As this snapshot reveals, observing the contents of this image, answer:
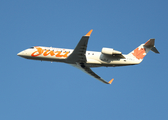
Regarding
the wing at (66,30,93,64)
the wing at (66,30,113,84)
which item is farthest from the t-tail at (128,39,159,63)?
the wing at (66,30,93,64)

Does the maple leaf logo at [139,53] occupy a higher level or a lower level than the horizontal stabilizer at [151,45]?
lower

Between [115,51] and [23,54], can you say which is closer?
[115,51]

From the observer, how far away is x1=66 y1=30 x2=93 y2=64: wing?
31.9m

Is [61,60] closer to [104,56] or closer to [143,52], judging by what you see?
[104,56]

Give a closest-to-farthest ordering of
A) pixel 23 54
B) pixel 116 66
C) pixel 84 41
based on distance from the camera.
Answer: pixel 84 41 < pixel 116 66 < pixel 23 54

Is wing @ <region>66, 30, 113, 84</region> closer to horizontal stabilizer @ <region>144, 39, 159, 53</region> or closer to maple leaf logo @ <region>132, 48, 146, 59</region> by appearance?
maple leaf logo @ <region>132, 48, 146, 59</region>

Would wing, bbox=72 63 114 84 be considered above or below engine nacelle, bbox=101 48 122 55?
below

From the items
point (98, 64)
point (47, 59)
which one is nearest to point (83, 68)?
point (98, 64)

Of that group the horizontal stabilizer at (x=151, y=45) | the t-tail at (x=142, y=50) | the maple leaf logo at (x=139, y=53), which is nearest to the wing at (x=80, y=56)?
the t-tail at (x=142, y=50)

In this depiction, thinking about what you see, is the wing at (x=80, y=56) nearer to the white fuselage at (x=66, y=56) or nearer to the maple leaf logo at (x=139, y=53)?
the white fuselage at (x=66, y=56)

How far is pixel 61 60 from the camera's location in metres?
37.5

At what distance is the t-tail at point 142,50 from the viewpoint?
36750mm

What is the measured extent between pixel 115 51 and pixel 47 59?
35.2 ft

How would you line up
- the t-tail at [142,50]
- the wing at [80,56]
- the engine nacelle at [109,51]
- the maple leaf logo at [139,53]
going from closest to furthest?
the wing at [80,56] → the engine nacelle at [109,51] → the t-tail at [142,50] → the maple leaf logo at [139,53]
